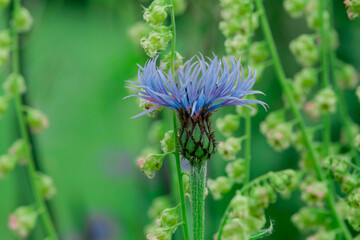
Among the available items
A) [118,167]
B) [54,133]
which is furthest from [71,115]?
[118,167]

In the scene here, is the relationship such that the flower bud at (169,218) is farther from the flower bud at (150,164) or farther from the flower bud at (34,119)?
the flower bud at (34,119)

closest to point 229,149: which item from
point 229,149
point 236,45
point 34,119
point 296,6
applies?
point 229,149

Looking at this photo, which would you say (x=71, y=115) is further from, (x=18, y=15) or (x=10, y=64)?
(x=18, y=15)

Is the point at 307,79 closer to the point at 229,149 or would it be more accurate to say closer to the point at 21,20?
the point at 229,149

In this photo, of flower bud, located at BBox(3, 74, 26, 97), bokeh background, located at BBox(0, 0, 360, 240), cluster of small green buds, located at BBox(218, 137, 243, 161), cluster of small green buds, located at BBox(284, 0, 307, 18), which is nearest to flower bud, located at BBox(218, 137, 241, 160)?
cluster of small green buds, located at BBox(218, 137, 243, 161)

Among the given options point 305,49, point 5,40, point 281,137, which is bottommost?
point 281,137

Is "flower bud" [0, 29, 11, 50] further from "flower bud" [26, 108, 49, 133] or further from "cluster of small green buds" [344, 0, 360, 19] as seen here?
"cluster of small green buds" [344, 0, 360, 19]
